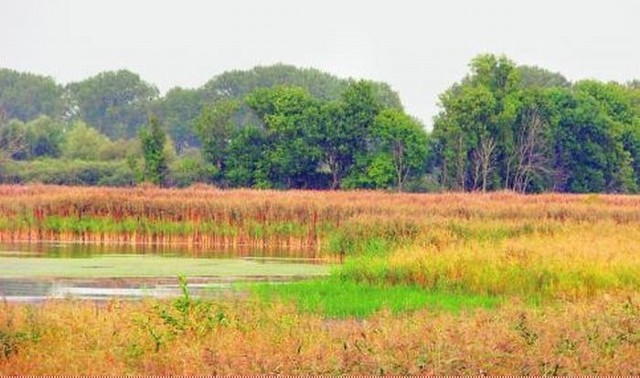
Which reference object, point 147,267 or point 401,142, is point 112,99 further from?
point 147,267

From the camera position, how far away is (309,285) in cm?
2567

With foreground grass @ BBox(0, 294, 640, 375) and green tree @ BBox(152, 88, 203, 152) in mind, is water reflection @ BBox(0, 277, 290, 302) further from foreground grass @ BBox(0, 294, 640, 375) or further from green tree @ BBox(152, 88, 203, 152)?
green tree @ BBox(152, 88, 203, 152)

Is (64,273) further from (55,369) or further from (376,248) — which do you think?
(55,369)

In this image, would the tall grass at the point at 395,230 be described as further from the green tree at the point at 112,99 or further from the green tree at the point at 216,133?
the green tree at the point at 112,99

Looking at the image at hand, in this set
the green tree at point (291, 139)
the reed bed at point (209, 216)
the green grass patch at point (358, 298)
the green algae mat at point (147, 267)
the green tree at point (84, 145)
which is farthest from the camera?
the green tree at point (84, 145)

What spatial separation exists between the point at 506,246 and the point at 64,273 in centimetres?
1046

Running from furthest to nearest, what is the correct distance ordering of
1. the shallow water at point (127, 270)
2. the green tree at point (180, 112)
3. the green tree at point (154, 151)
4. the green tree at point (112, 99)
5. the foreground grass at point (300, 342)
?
the green tree at point (112, 99)
the green tree at point (180, 112)
the green tree at point (154, 151)
the shallow water at point (127, 270)
the foreground grass at point (300, 342)

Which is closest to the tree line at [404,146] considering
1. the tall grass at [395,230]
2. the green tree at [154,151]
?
the green tree at [154,151]

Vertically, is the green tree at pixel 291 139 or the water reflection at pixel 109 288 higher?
the green tree at pixel 291 139

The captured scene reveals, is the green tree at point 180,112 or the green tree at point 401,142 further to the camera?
the green tree at point 180,112

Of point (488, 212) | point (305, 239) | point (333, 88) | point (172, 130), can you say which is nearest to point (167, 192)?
point (305, 239)

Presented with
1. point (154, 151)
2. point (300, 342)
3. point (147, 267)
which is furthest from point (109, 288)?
point (154, 151)

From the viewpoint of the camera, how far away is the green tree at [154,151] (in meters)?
71.5

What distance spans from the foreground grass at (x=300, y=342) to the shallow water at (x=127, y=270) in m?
6.31
